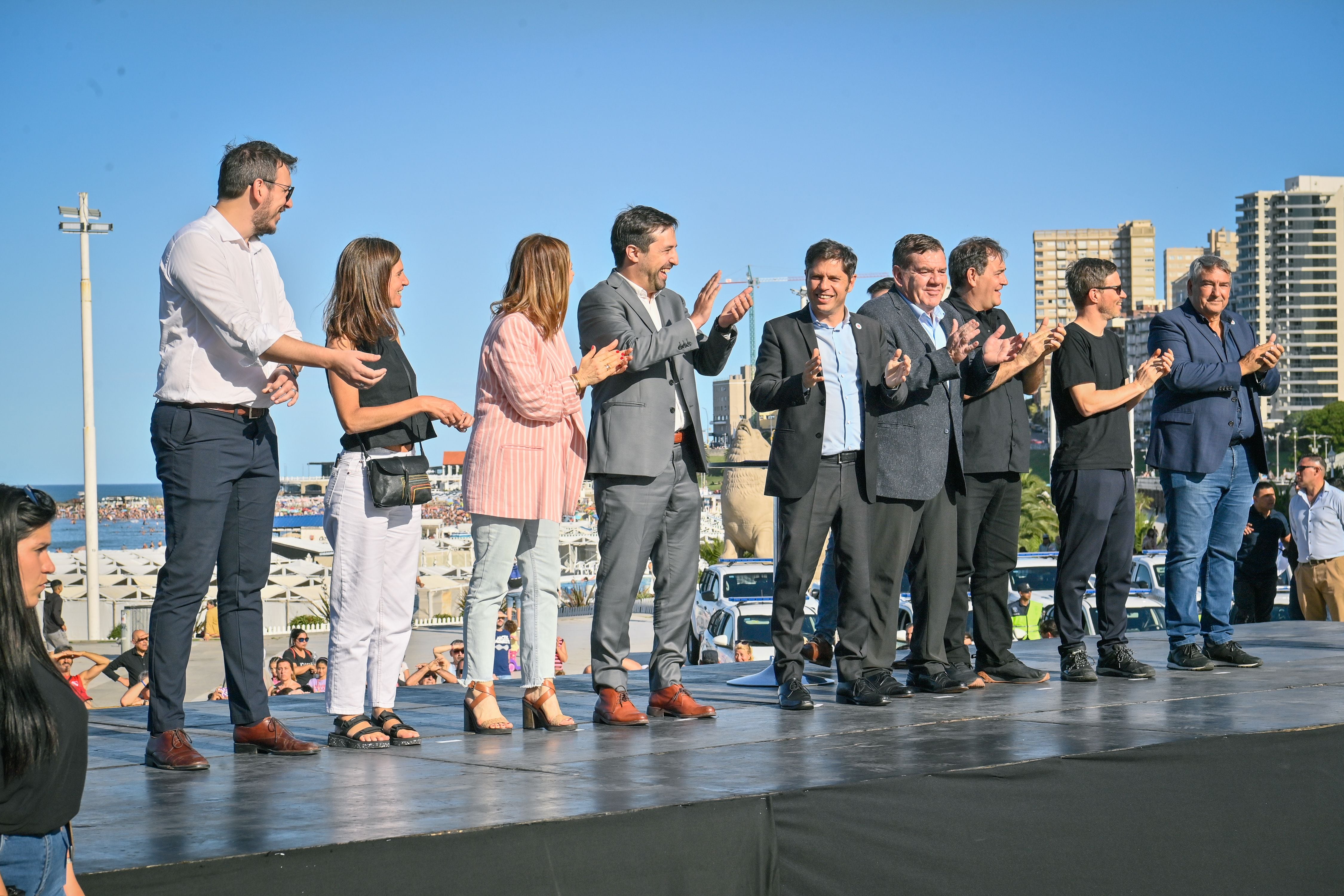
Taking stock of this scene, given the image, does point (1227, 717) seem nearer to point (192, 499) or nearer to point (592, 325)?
point (592, 325)

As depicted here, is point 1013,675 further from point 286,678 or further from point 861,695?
point 286,678

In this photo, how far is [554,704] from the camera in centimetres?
492

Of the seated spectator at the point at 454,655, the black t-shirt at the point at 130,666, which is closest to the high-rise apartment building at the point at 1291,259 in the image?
the seated spectator at the point at 454,655

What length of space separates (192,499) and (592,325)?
1.70 metres

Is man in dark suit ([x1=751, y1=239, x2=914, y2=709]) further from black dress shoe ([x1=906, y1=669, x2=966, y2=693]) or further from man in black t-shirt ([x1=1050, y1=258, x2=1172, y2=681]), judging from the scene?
man in black t-shirt ([x1=1050, y1=258, x2=1172, y2=681])

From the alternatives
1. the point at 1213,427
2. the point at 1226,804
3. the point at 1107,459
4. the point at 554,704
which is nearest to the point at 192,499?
the point at 554,704

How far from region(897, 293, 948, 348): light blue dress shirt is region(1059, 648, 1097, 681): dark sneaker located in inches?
64.6

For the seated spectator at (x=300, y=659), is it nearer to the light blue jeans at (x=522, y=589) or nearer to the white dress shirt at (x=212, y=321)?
the light blue jeans at (x=522, y=589)

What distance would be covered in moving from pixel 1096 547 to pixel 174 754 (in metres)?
4.16

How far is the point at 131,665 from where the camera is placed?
1247 centimetres

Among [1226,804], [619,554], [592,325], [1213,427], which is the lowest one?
[1226,804]

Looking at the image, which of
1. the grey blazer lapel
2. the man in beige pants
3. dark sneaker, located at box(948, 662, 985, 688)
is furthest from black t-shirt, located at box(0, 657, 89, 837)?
the man in beige pants

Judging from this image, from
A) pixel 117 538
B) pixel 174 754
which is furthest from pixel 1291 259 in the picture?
pixel 174 754

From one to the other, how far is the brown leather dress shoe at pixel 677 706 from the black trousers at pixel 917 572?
83cm
